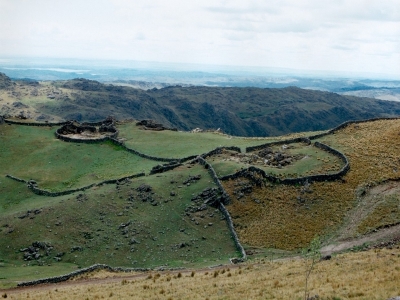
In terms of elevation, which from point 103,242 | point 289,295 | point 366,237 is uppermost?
point 289,295

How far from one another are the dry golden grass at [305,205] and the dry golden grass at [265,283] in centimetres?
926

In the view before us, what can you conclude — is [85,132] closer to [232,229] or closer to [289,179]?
[289,179]

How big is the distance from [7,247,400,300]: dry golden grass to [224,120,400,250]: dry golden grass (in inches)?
364

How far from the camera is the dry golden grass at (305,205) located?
45.8 meters

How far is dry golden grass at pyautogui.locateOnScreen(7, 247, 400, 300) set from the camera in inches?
945

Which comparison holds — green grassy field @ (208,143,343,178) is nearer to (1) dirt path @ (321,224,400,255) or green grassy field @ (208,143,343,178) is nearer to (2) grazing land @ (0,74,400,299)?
(2) grazing land @ (0,74,400,299)

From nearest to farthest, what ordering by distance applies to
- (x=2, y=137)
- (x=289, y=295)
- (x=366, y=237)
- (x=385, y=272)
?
(x=289, y=295)
(x=385, y=272)
(x=366, y=237)
(x=2, y=137)

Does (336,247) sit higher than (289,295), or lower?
lower

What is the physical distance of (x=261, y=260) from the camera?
1533 inches

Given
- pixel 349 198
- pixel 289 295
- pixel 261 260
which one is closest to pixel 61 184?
pixel 261 260

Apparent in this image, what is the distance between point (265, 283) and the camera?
1085 inches

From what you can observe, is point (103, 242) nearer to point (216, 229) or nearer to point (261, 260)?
point (216, 229)

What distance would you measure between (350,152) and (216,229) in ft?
89.6

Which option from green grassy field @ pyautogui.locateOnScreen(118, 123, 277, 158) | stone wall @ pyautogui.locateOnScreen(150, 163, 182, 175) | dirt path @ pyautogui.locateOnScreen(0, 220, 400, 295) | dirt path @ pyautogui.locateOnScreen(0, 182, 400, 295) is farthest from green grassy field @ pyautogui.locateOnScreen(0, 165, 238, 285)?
green grassy field @ pyautogui.locateOnScreen(118, 123, 277, 158)
